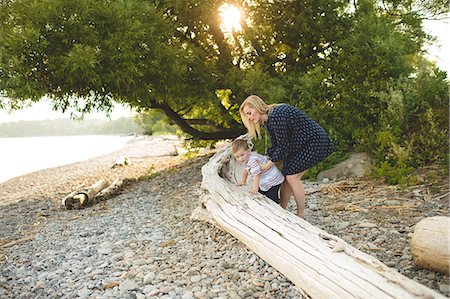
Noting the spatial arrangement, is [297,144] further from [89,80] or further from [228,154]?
[89,80]

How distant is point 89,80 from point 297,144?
4.87 metres

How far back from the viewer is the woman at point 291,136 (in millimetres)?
4531

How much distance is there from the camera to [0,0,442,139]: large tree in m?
7.12

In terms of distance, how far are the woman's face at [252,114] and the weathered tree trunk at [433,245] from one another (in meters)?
2.08

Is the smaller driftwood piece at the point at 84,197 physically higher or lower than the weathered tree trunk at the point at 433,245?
lower

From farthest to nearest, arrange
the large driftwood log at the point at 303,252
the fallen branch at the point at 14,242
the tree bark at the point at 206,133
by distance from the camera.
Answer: the tree bark at the point at 206,133 → the fallen branch at the point at 14,242 → the large driftwood log at the point at 303,252

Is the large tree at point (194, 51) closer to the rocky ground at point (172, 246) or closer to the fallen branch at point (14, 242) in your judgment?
the rocky ground at point (172, 246)

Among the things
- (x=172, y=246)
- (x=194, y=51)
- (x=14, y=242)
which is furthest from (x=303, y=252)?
(x=194, y=51)

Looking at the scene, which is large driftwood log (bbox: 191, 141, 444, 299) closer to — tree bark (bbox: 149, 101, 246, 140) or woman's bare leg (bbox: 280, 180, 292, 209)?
woman's bare leg (bbox: 280, 180, 292, 209)

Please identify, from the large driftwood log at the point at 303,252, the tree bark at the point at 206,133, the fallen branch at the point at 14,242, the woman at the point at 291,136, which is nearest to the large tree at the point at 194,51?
the tree bark at the point at 206,133

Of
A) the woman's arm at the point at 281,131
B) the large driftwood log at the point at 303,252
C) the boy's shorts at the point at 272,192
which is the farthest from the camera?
the boy's shorts at the point at 272,192

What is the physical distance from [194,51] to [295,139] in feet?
17.2

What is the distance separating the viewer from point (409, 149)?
6.25m

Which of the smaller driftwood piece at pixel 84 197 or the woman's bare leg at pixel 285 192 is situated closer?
the woman's bare leg at pixel 285 192
